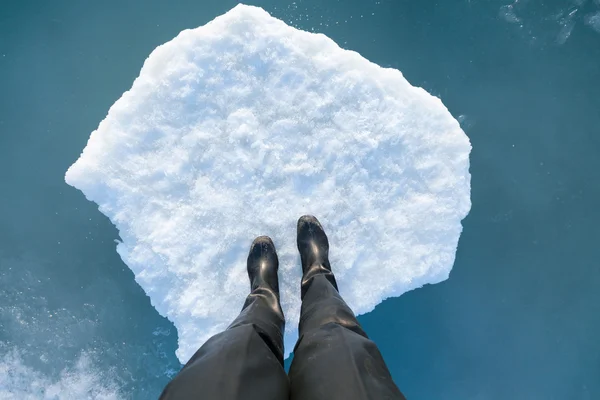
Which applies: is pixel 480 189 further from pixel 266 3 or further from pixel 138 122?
pixel 138 122

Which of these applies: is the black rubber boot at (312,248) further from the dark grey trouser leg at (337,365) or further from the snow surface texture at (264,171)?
the dark grey trouser leg at (337,365)

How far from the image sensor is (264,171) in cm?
190

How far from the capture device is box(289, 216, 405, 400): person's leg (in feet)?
3.36

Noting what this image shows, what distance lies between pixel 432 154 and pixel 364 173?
0.36 m

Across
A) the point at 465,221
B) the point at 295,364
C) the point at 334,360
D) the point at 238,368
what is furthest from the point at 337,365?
the point at 465,221

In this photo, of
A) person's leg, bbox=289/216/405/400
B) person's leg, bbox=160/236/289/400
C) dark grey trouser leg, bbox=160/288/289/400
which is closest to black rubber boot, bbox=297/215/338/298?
person's leg, bbox=289/216/405/400

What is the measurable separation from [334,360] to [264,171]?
1.02 meters

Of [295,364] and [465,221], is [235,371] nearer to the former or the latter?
[295,364]

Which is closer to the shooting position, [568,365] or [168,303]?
[168,303]

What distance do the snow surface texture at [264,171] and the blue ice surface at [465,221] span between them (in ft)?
0.82

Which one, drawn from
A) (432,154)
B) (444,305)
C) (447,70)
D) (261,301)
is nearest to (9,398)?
(261,301)

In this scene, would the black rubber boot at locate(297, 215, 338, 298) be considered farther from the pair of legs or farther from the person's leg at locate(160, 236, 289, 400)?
the person's leg at locate(160, 236, 289, 400)

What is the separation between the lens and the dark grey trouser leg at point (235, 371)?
3.25 ft

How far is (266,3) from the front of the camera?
7.27 feet
